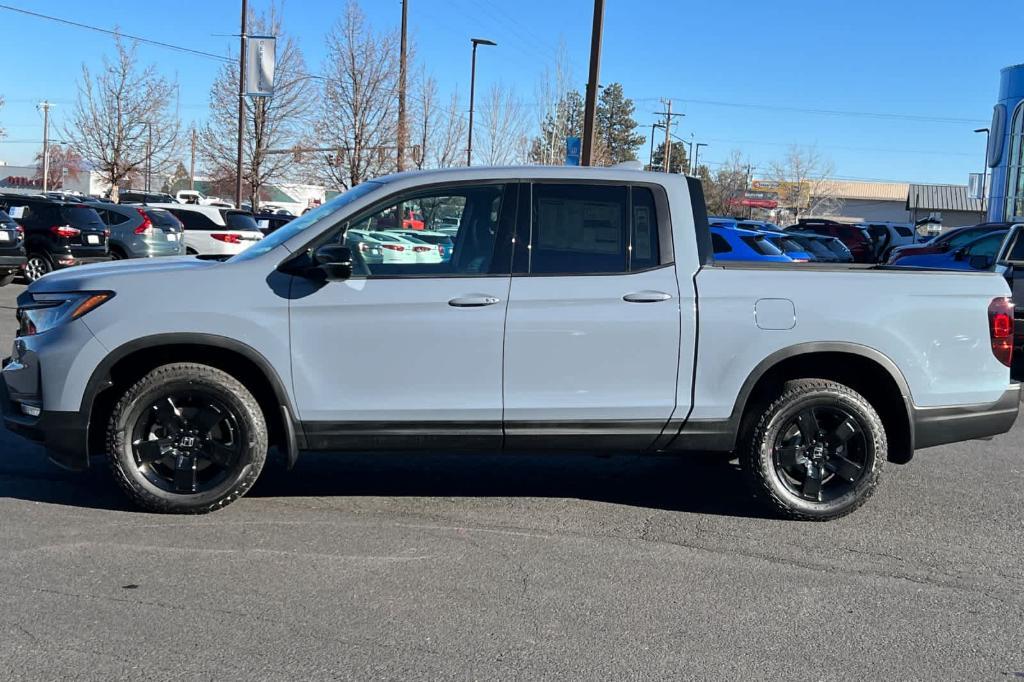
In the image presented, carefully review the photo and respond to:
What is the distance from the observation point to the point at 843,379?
5.75m

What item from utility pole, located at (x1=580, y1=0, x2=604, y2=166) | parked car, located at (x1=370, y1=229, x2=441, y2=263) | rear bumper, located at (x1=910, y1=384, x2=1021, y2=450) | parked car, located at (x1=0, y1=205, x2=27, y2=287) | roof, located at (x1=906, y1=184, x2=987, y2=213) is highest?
roof, located at (x1=906, y1=184, x2=987, y2=213)

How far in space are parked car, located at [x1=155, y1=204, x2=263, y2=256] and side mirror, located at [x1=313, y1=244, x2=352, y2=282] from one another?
1659 cm

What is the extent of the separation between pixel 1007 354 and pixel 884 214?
347 ft

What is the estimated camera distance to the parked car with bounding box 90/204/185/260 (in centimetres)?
1906

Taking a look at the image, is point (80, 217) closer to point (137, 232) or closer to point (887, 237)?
point (137, 232)

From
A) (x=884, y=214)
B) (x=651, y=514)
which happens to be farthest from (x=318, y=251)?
(x=884, y=214)

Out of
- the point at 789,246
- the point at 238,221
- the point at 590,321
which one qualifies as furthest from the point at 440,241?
the point at 789,246

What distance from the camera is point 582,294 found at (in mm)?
5219

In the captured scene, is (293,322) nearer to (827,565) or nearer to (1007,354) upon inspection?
(827,565)

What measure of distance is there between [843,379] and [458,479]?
2399mm

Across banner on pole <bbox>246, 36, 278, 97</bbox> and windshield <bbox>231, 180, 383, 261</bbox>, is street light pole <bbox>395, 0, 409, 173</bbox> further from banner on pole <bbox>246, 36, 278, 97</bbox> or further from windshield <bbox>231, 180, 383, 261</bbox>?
windshield <bbox>231, 180, 383, 261</bbox>

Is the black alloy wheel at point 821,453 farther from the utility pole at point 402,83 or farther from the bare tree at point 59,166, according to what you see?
the bare tree at point 59,166

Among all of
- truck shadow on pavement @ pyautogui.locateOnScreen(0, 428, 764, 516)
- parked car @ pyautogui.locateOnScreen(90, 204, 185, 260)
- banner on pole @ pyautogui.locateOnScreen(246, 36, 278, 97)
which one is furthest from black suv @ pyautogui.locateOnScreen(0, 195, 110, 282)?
truck shadow on pavement @ pyautogui.locateOnScreen(0, 428, 764, 516)

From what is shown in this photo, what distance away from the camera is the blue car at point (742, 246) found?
16.0 m
